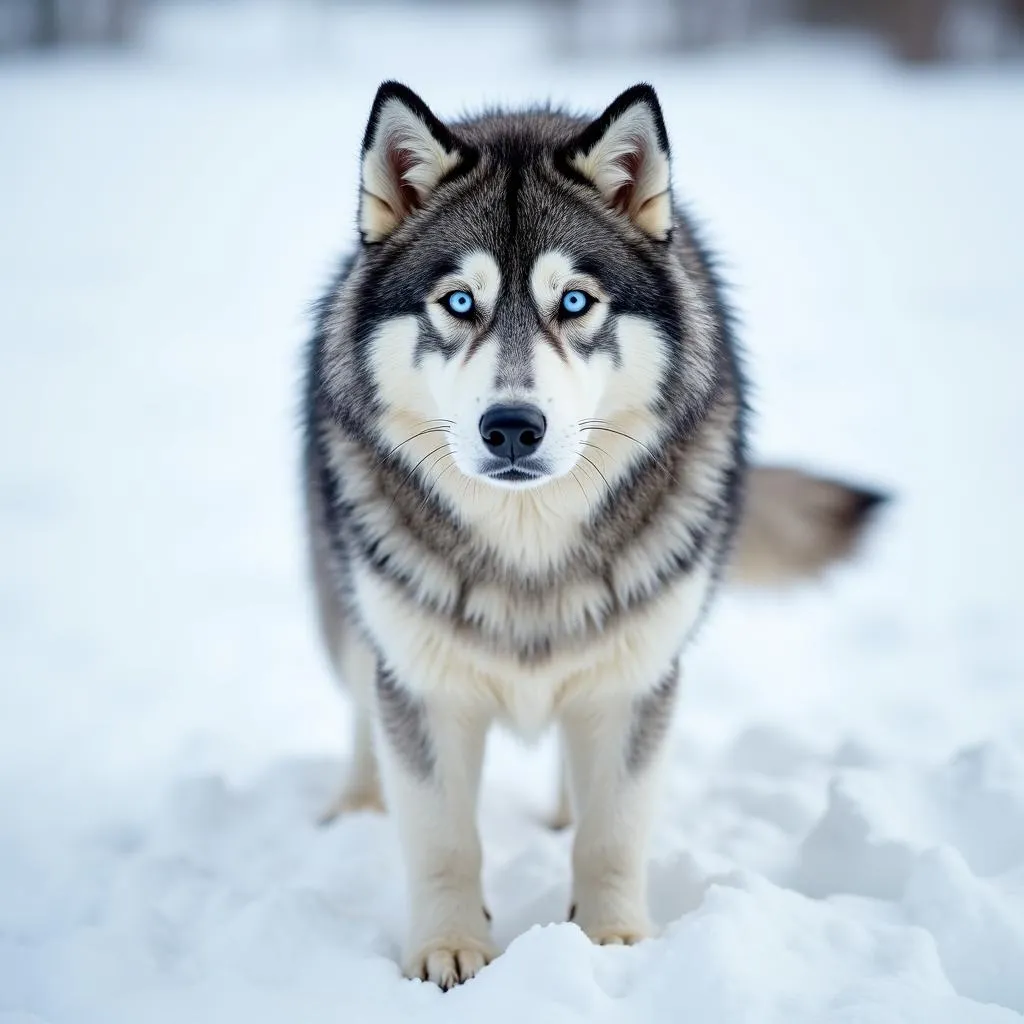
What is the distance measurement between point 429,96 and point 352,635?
9.69 meters

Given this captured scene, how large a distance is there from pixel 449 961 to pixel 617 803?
0.48 metres

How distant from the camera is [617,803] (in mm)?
2275

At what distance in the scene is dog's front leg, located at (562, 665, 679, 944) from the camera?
2.25 metres

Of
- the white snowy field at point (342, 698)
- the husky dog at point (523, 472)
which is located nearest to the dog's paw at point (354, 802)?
the white snowy field at point (342, 698)

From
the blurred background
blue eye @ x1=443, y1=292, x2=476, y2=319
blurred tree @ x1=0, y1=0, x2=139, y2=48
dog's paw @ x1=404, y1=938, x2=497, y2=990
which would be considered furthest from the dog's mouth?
the blurred background

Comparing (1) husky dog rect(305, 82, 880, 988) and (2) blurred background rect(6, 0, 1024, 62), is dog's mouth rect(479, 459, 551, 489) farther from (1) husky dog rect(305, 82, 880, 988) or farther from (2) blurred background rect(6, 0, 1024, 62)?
(2) blurred background rect(6, 0, 1024, 62)

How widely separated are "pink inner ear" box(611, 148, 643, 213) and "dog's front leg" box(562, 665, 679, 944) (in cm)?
102

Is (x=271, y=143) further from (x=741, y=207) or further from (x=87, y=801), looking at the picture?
(x=87, y=801)

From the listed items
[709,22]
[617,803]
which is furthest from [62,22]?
[617,803]

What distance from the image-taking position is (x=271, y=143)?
1087cm

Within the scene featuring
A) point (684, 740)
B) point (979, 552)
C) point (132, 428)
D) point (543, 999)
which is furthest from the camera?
point (132, 428)

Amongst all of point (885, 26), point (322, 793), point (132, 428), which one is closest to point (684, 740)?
point (322, 793)

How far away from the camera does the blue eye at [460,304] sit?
1.98m

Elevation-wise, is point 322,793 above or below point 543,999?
below
